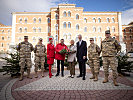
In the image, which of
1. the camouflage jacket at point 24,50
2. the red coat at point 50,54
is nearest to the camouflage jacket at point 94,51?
the red coat at point 50,54

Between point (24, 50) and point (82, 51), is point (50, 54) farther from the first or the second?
point (82, 51)

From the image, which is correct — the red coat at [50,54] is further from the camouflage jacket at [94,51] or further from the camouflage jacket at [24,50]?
the camouflage jacket at [94,51]

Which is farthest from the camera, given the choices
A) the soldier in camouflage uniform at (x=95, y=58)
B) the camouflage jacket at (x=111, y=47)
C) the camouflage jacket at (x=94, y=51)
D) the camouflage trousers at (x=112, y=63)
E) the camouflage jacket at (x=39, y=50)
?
the camouflage jacket at (x=39, y=50)

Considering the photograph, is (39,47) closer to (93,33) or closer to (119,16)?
(93,33)

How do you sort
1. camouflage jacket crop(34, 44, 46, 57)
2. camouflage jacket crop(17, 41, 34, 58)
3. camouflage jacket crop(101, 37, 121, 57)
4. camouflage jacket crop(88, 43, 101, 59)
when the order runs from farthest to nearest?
camouflage jacket crop(34, 44, 46, 57)
camouflage jacket crop(17, 41, 34, 58)
camouflage jacket crop(88, 43, 101, 59)
camouflage jacket crop(101, 37, 121, 57)

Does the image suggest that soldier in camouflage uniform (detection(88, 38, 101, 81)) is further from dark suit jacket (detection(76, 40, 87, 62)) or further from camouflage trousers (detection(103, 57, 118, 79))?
camouflage trousers (detection(103, 57, 118, 79))

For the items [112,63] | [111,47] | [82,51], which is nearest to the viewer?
[112,63]

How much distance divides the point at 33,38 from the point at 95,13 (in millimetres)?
23580

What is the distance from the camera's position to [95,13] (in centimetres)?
2914

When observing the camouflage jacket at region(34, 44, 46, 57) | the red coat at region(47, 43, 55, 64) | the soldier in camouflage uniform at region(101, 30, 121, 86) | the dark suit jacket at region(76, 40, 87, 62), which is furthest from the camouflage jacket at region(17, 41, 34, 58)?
the soldier in camouflage uniform at region(101, 30, 121, 86)

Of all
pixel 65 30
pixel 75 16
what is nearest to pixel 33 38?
pixel 65 30

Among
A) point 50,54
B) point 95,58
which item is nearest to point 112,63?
point 95,58

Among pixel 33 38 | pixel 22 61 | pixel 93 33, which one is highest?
pixel 93 33

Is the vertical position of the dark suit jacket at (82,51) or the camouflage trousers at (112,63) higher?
the dark suit jacket at (82,51)
